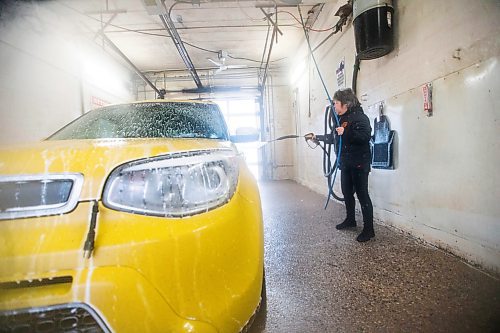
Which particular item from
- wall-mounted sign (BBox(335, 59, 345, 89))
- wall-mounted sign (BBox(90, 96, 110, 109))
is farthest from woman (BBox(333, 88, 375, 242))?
wall-mounted sign (BBox(90, 96, 110, 109))

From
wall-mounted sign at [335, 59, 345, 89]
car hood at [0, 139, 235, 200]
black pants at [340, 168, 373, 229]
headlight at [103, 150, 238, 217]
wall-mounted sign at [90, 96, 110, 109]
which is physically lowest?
black pants at [340, 168, 373, 229]

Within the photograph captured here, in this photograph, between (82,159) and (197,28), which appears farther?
(197,28)

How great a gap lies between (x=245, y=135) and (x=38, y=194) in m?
1.36

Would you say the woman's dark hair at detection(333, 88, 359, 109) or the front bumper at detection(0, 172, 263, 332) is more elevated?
the woman's dark hair at detection(333, 88, 359, 109)

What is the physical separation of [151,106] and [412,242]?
2458mm

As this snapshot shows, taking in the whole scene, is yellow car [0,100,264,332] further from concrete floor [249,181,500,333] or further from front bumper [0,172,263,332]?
concrete floor [249,181,500,333]

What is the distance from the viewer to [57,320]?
1.90ft

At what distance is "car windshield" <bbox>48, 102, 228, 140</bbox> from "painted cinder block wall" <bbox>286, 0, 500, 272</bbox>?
5.58ft

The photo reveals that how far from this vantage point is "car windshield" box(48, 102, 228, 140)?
5.05 ft

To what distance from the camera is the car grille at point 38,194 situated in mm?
638

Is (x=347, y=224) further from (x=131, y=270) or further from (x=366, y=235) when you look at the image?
(x=131, y=270)

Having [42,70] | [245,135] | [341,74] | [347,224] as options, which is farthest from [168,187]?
[42,70]

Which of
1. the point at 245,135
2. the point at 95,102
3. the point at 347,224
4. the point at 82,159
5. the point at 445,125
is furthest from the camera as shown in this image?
the point at 95,102

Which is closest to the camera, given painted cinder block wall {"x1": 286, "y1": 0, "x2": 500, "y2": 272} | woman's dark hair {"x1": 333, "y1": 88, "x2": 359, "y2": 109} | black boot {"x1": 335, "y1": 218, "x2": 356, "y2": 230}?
painted cinder block wall {"x1": 286, "y1": 0, "x2": 500, "y2": 272}
